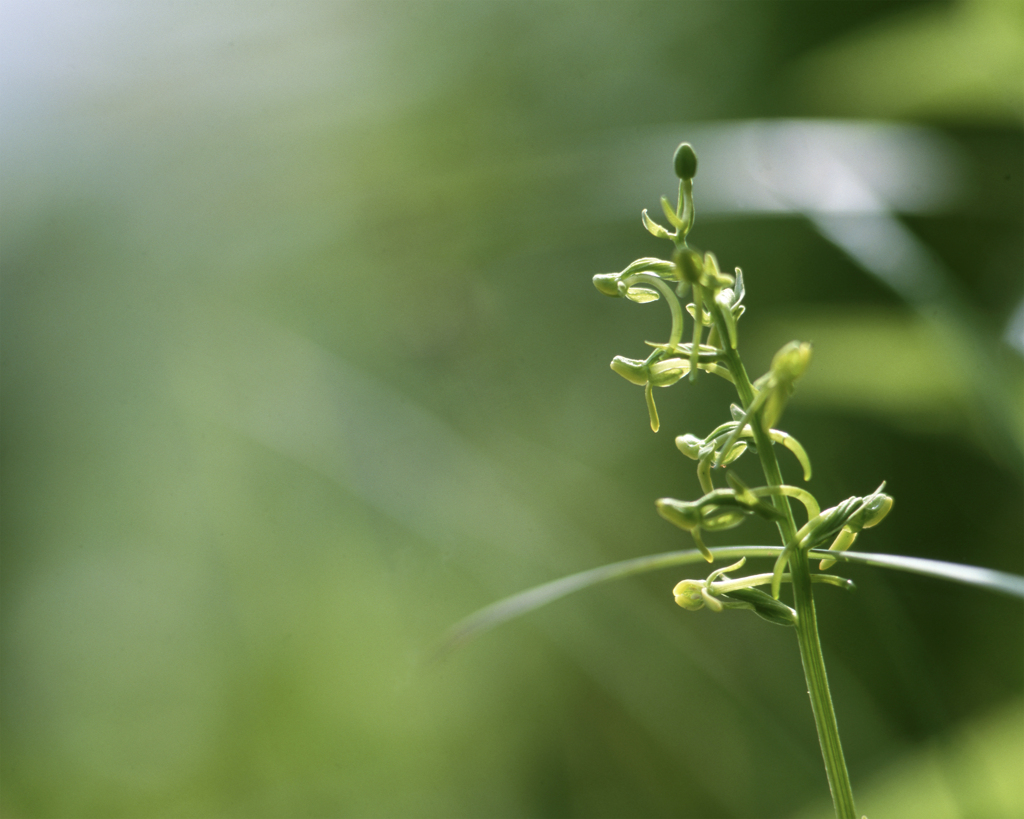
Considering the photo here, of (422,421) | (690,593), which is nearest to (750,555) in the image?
(690,593)

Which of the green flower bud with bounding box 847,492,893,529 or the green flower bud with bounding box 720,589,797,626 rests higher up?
the green flower bud with bounding box 847,492,893,529

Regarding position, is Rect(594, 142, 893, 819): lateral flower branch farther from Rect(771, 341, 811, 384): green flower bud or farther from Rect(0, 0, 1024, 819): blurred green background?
Rect(0, 0, 1024, 819): blurred green background

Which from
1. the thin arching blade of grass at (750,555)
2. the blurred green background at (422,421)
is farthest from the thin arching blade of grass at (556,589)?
the blurred green background at (422,421)

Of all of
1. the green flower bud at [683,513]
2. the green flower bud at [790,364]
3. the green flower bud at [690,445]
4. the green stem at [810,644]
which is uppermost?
the green flower bud at [690,445]

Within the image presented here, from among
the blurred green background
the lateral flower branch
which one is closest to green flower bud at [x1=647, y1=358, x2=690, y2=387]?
the lateral flower branch

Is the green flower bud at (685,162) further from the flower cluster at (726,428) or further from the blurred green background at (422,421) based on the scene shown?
the blurred green background at (422,421)

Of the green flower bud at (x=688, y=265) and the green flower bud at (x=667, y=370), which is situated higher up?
the green flower bud at (x=667, y=370)

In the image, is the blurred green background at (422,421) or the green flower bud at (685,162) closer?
the green flower bud at (685,162)

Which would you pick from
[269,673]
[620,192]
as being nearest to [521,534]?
[269,673]
